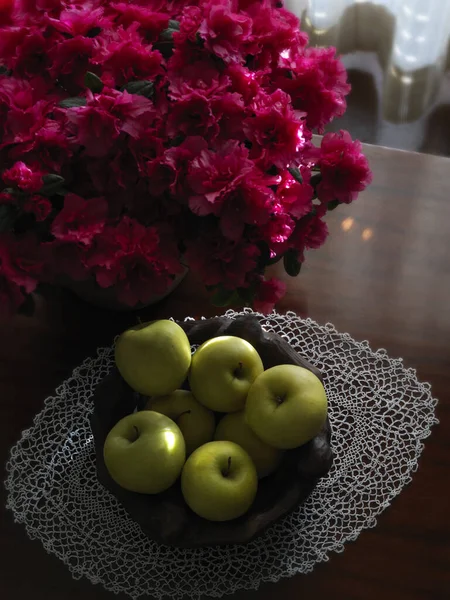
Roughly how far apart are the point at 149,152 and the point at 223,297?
15 centimetres

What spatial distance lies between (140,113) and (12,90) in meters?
0.12

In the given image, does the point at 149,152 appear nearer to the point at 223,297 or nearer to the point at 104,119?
the point at 104,119

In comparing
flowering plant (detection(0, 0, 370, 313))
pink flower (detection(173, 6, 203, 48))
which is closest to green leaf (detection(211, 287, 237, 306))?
flowering plant (detection(0, 0, 370, 313))

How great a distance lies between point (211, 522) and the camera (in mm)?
647

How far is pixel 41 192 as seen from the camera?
0.61m

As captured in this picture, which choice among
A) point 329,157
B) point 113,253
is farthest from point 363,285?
point 113,253

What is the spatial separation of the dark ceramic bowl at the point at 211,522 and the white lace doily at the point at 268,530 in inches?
1.9

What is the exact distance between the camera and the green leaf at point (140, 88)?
62cm

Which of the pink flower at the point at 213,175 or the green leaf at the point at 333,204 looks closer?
the pink flower at the point at 213,175

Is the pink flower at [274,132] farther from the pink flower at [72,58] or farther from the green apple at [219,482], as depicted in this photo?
the green apple at [219,482]

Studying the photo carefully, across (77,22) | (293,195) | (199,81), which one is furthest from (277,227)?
(77,22)

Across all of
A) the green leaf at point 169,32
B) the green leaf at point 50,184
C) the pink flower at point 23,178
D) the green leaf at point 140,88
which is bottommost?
the green leaf at point 50,184

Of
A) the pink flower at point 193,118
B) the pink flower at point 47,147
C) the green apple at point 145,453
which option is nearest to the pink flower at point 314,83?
the pink flower at point 193,118

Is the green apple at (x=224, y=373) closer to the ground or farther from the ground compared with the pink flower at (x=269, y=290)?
closer to the ground
